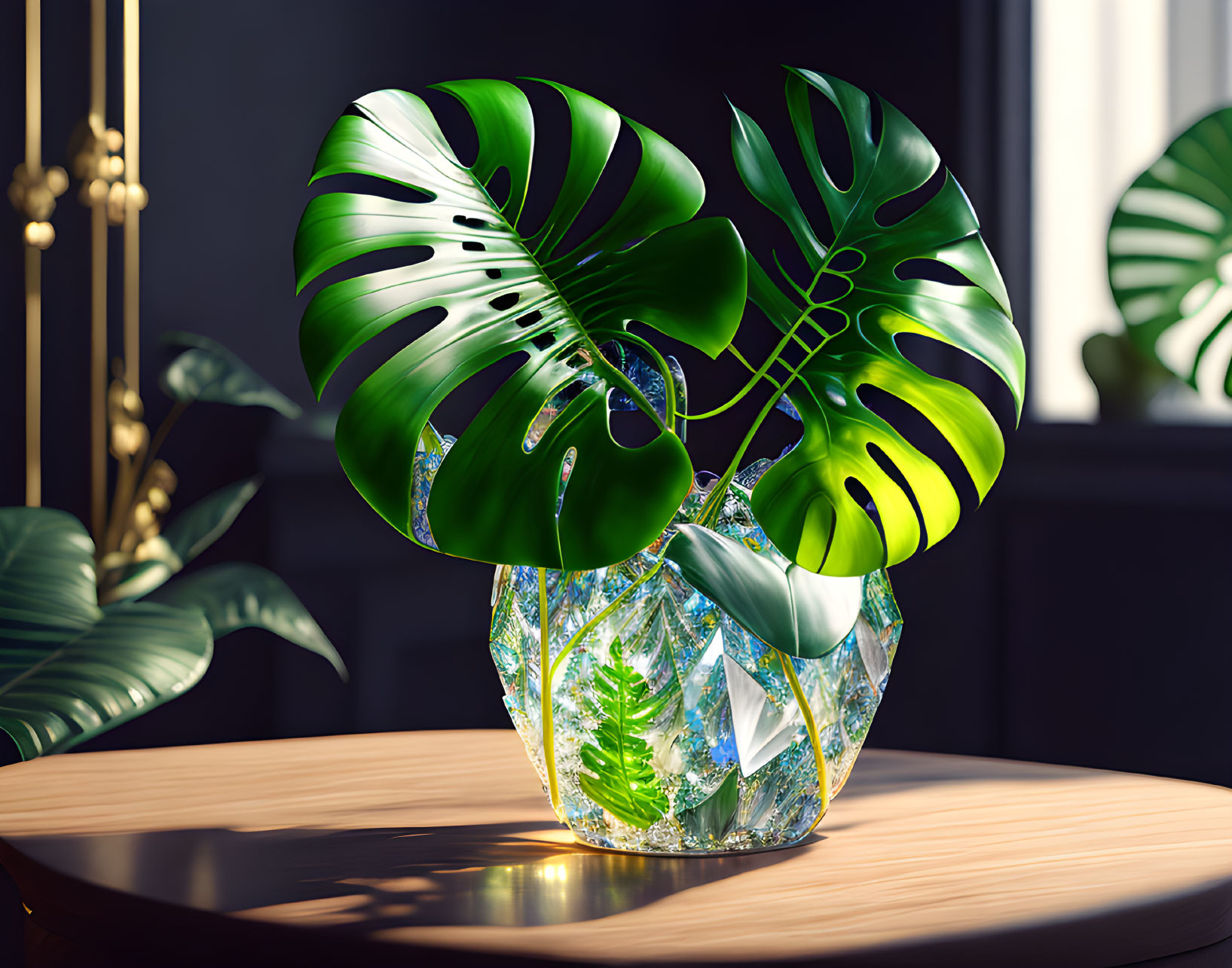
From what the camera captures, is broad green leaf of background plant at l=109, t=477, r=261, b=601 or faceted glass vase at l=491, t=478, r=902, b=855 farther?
broad green leaf of background plant at l=109, t=477, r=261, b=601

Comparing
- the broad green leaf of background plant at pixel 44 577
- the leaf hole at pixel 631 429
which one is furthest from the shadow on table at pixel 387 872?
the leaf hole at pixel 631 429

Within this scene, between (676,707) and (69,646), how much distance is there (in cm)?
55

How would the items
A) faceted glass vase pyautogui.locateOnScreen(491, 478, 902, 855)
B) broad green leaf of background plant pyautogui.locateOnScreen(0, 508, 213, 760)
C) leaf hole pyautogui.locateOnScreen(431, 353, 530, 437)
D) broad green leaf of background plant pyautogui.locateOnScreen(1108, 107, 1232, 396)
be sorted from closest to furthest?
faceted glass vase pyautogui.locateOnScreen(491, 478, 902, 855) → broad green leaf of background plant pyautogui.locateOnScreen(0, 508, 213, 760) → broad green leaf of background plant pyautogui.locateOnScreen(1108, 107, 1232, 396) → leaf hole pyautogui.locateOnScreen(431, 353, 530, 437)

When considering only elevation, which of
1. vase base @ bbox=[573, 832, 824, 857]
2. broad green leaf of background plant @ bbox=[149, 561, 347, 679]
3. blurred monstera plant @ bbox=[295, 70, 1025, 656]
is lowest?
broad green leaf of background plant @ bbox=[149, 561, 347, 679]

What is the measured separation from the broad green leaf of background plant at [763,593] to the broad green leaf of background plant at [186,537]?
1.40 metres

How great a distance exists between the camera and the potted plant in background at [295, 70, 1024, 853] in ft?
1.82

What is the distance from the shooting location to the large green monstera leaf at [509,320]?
543 mm

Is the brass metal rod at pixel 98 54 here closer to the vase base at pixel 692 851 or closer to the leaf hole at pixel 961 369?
the leaf hole at pixel 961 369

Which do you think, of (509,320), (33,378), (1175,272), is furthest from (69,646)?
(1175,272)

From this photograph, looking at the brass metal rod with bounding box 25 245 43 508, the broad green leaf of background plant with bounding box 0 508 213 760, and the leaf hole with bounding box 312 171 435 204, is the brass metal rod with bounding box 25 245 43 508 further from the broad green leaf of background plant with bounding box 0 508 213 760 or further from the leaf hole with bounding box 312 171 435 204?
the broad green leaf of background plant with bounding box 0 508 213 760

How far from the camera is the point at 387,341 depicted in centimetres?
231

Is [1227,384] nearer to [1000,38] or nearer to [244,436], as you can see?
[1000,38]

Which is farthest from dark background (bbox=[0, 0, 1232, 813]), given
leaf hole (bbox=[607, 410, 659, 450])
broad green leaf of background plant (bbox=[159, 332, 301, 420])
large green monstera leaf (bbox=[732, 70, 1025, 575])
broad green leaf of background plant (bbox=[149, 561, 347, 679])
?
large green monstera leaf (bbox=[732, 70, 1025, 575])

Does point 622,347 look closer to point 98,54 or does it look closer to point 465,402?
point 465,402
